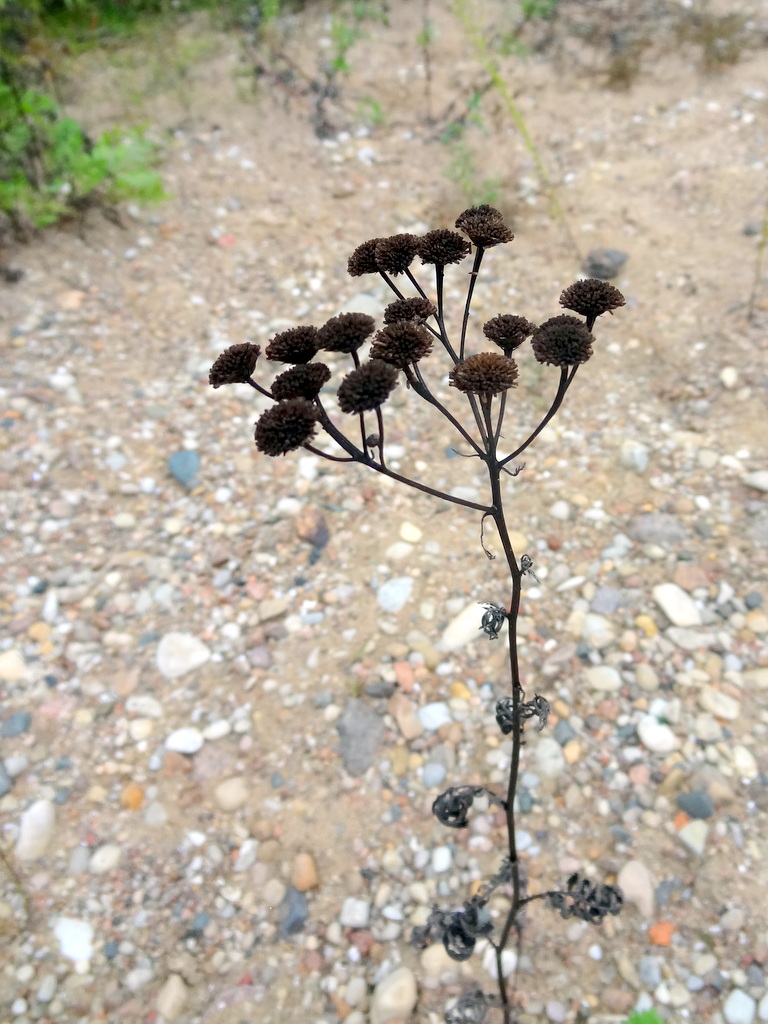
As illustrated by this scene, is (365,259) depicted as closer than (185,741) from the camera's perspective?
Yes

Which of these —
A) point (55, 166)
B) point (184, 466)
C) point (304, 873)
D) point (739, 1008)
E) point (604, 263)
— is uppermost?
point (55, 166)

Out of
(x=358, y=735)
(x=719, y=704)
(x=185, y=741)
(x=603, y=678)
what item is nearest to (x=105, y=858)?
(x=185, y=741)

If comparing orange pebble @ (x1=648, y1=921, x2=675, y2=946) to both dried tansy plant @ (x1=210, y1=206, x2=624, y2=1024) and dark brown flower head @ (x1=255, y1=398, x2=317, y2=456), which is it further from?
dark brown flower head @ (x1=255, y1=398, x2=317, y2=456)

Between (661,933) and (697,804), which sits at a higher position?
(697,804)

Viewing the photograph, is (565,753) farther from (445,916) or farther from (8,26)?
(8,26)

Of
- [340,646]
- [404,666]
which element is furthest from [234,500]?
[404,666]

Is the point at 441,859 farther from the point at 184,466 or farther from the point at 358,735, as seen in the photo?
the point at 184,466
